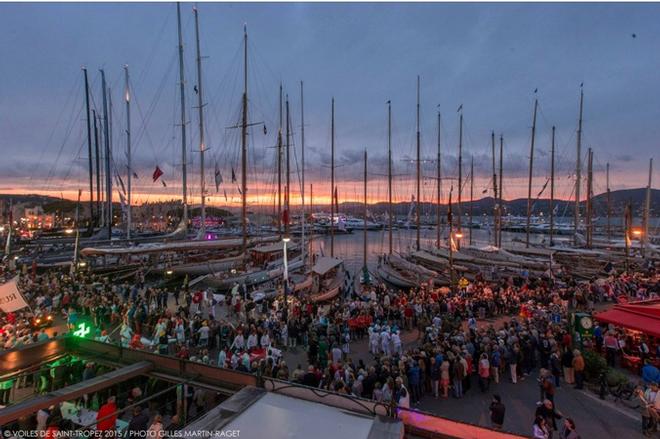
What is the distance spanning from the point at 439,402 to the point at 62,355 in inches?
412

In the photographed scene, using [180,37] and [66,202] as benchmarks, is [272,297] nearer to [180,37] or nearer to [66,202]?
[180,37]

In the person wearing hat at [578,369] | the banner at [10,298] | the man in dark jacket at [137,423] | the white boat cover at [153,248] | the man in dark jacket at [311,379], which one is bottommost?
the person wearing hat at [578,369]

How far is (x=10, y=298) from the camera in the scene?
46.0 feet

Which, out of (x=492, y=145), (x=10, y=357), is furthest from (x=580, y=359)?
(x=492, y=145)

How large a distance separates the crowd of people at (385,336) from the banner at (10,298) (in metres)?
0.79

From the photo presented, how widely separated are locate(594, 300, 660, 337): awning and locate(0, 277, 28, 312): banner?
21344mm

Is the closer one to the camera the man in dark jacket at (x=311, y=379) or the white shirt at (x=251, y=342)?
the man in dark jacket at (x=311, y=379)

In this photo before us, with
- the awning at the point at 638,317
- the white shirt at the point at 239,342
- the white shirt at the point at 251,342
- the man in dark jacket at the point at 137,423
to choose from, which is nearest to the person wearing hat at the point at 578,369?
the awning at the point at 638,317

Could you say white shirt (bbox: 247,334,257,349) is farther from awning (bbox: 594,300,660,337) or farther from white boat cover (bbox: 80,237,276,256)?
white boat cover (bbox: 80,237,276,256)

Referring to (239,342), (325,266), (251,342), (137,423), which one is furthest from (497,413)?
(325,266)

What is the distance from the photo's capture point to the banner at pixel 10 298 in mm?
13766

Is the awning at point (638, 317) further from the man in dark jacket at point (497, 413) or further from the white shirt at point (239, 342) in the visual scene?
the white shirt at point (239, 342)

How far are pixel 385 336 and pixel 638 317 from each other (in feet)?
27.7

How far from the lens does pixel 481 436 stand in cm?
575
